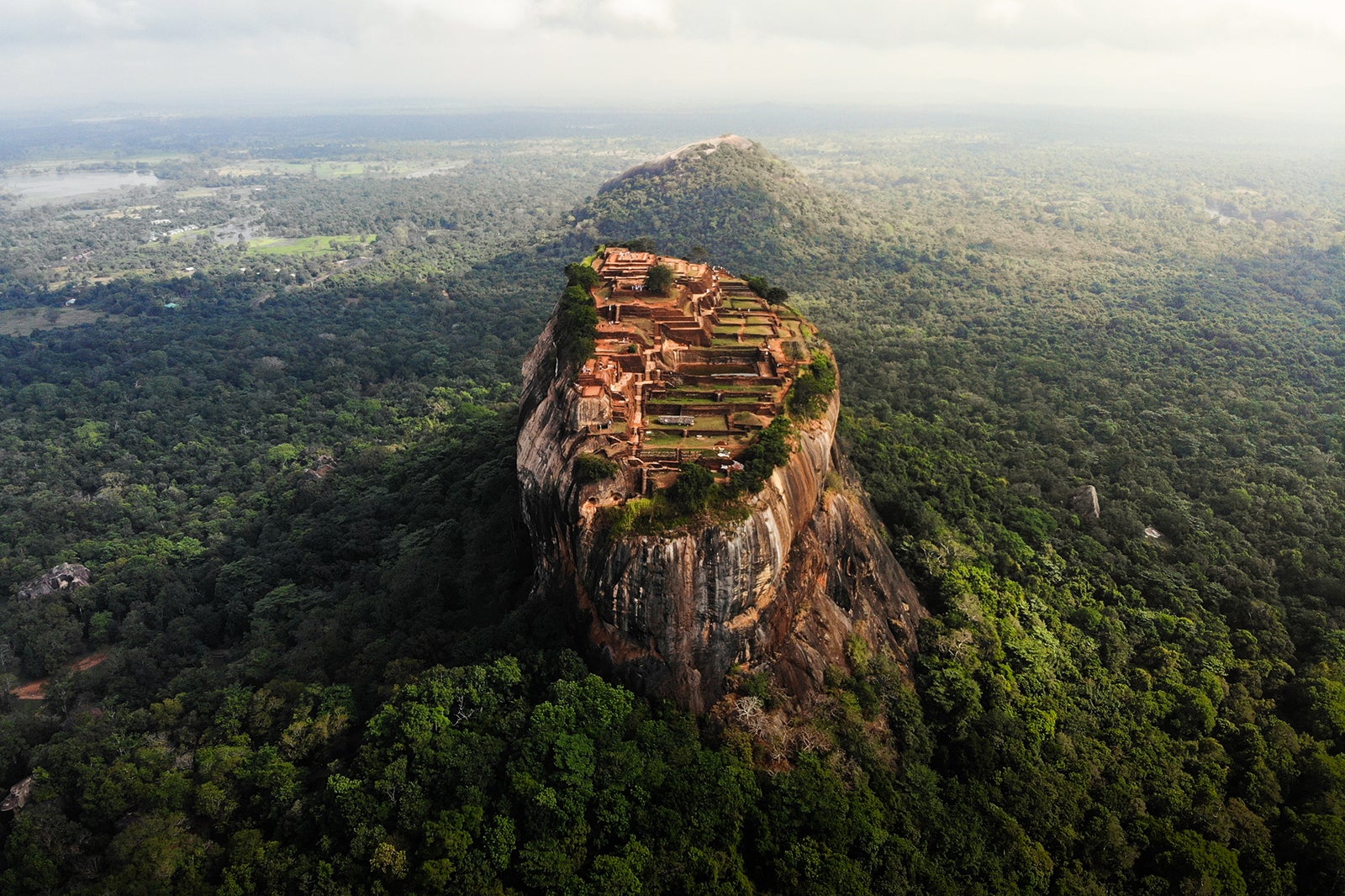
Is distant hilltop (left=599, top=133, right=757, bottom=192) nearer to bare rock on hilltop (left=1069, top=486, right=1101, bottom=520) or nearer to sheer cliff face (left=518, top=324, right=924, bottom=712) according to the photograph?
bare rock on hilltop (left=1069, top=486, right=1101, bottom=520)

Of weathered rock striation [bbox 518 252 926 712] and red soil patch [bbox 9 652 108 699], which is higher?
weathered rock striation [bbox 518 252 926 712]

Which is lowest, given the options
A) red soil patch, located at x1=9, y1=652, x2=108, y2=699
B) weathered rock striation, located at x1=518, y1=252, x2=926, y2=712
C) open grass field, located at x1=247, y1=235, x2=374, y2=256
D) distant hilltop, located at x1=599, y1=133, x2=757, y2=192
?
red soil patch, located at x1=9, y1=652, x2=108, y2=699

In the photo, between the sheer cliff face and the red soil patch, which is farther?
the red soil patch

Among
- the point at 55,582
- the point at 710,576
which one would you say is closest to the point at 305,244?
the point at 55,582

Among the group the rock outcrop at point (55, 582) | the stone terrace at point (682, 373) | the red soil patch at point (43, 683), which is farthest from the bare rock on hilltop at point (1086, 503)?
A: the rock outcrop at point (55, 582)

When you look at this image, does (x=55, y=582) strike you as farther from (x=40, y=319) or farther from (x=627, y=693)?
(x=40, y=319)

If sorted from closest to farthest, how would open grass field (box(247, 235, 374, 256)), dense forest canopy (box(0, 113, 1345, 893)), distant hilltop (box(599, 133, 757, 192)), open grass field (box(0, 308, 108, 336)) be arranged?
dense forest canopy (box(0, 113, 1345, 893)) < open grass field (box(0, 308, 108, 336)) < distant hilltop (box(599, 133, 757, 192)) < open grass field (box(247, 235, 374, 256))

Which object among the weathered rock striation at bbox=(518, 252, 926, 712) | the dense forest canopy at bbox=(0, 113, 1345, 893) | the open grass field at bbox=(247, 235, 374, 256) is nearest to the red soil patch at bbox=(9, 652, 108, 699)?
the dense forest canopy at bbox=(0, 113, 1345, 893)

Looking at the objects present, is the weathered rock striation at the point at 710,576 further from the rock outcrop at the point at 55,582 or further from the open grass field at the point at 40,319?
the open grass field at the point at 40,319
